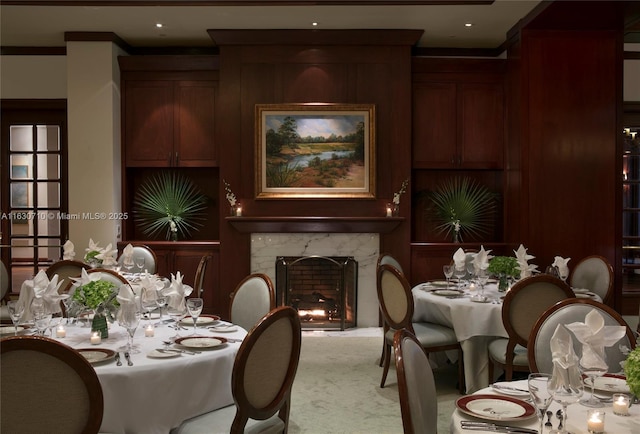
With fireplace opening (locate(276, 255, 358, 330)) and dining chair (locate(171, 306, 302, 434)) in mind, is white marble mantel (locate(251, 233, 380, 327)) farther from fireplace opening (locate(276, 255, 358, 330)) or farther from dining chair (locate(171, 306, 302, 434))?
dining chair (locate(171, 306, 302, 434))

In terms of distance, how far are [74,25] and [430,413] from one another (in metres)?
5.95

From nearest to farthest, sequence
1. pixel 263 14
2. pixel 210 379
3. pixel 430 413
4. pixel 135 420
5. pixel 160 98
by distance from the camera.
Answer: pixel 430 413
pixel 135 420
pixel 210 379
pixel 263 14
pixel 160 98

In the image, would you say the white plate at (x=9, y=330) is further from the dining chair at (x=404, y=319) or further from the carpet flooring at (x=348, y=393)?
the dining chair at (x=404, y=319)

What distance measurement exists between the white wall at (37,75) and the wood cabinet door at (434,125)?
407 centimetres

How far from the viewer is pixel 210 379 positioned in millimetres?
2898

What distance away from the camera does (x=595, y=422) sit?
6.53 feet

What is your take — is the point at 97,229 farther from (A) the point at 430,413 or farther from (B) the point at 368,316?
(A) the point at 430,413

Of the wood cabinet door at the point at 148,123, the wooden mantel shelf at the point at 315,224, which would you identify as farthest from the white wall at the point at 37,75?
the wooden mantel shelf at the point at 315,224

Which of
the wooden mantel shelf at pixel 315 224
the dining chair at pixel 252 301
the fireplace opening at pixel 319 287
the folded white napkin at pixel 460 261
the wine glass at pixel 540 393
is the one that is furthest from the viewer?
the fireplace opening at pixel 319 287

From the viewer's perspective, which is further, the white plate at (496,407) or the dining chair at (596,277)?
the dining chair at (596,277)

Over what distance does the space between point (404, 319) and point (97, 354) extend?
2335 mm

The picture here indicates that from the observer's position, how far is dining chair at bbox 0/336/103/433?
216 cm

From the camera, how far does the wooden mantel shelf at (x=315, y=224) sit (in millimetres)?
6863

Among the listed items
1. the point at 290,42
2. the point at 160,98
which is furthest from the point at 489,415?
the point at 160,98
